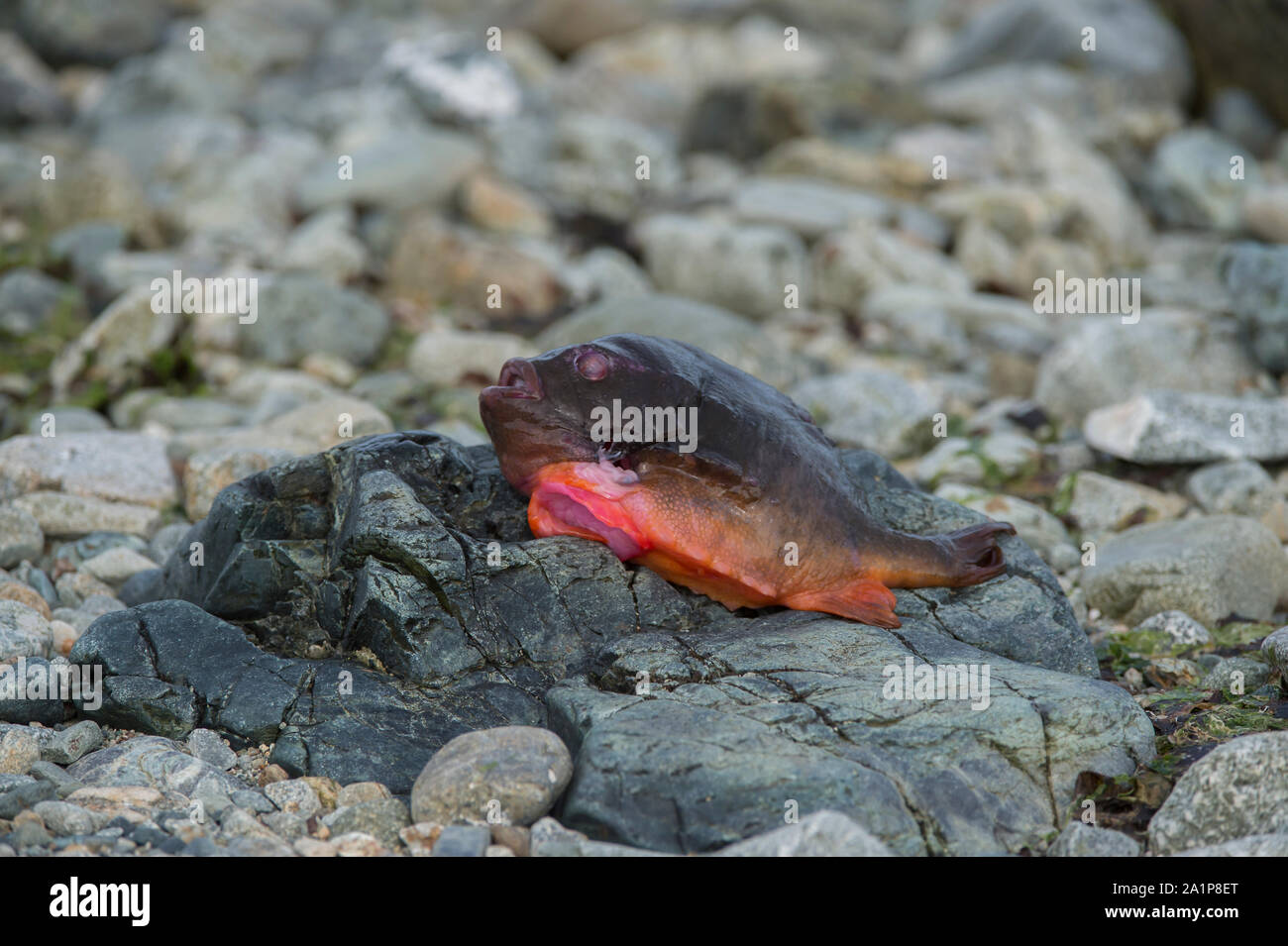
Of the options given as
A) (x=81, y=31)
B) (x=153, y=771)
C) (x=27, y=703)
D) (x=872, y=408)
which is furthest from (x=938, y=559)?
(x=81, y=31)

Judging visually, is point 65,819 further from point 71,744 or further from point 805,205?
point 805,205

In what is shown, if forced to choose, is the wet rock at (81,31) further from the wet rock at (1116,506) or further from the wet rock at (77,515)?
the wet rock at (1116,506)

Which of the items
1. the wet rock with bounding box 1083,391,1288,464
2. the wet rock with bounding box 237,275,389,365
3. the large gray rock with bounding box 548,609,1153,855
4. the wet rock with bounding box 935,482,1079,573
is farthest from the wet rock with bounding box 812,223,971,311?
the large gray rock with bounding box 548,609,1153,855

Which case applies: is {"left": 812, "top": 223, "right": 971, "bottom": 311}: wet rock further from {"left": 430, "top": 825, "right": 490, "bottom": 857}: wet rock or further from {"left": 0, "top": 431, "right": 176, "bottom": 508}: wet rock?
{"left": 430, "top": 825, "right": 490, "bottom": 857}: wet rock

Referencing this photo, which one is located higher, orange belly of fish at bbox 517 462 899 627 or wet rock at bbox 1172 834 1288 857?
orange belly of fish at bbox 517 462 899 627

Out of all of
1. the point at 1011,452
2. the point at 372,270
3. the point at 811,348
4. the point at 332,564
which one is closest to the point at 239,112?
the point at 372,270

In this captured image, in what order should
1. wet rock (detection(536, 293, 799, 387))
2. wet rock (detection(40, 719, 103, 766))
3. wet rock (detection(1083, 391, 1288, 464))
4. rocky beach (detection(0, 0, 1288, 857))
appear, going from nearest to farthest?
rocky beach (detection(0, 0, 1288, 857)), wet rock (detection(40, 719, 103, 766)), wet rock (detection(1083, 391, 1288, 464)), wet rock (detection(536, 293, 799, 387))
